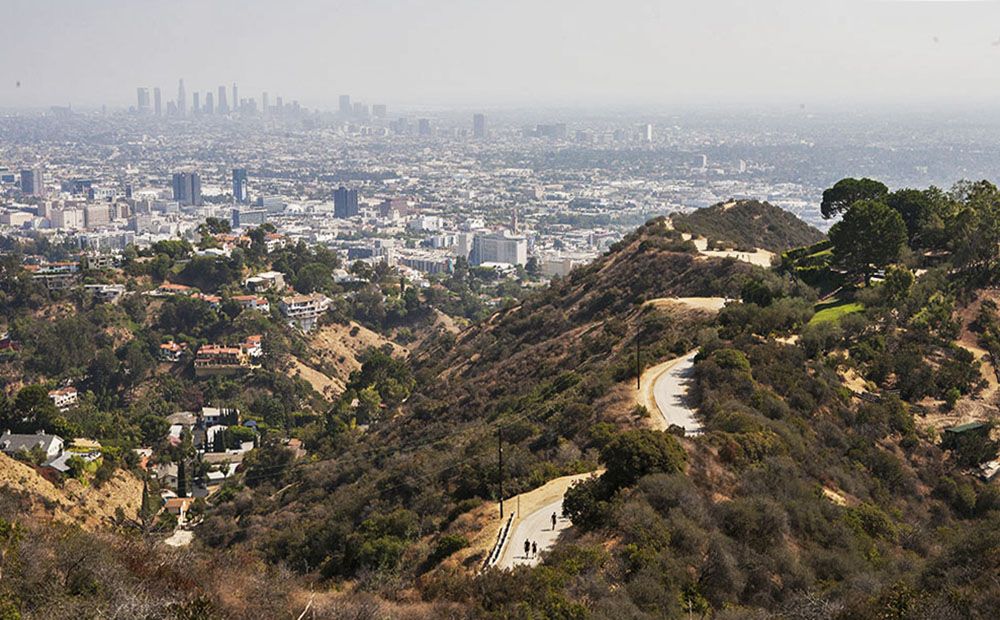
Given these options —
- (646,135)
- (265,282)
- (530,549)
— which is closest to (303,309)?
(265,282)

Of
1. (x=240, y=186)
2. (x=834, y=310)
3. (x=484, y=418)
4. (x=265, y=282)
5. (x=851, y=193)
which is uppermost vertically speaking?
(x=851, y=193)

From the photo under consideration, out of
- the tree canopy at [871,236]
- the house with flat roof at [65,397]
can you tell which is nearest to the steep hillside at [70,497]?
the house with flat roof at [65,397]

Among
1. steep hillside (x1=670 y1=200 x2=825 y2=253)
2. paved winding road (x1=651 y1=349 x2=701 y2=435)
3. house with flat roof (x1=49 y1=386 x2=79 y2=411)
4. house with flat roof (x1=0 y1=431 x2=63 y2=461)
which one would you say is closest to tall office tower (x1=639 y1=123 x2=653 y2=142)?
steep hillside (x1=670 y1=200 x2=825 y2=253)

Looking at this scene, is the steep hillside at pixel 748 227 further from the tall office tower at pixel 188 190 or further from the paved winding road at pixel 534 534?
the tall office tower at pixel 188 190

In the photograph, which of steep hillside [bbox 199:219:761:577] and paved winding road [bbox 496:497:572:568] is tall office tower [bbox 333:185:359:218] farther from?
paved winding road [bbox 496:497:572:568]

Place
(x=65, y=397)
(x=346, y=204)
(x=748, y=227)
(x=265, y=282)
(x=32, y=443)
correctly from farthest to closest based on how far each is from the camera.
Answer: (x=346, y=204) → (x=265, y=282) → (x=748, y=227) → (x=65, y=397) → (x=32, y=443)

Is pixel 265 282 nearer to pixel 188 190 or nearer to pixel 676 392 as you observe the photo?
pixel 676 392

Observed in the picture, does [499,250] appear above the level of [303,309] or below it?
below
